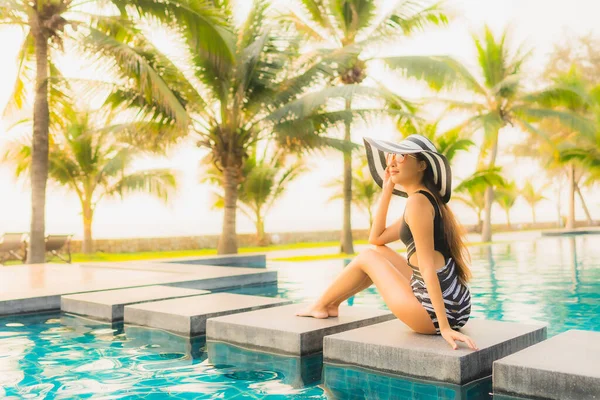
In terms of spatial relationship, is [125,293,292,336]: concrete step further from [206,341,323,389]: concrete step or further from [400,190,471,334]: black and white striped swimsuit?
[400,190,471,334]: black and white striped swimsuit

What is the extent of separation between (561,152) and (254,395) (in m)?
27.5

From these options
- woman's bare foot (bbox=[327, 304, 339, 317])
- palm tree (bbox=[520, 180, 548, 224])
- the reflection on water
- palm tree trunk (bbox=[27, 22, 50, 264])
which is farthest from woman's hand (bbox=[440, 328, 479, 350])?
palm tree (bbox=[520, 180, 548, 224])

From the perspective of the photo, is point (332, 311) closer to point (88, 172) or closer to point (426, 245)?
point (426, 245)

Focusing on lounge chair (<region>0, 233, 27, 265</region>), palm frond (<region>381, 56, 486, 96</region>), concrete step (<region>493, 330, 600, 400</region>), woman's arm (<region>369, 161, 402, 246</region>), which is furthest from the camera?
palm frond (<region>381, 56, 486, 96</region>)

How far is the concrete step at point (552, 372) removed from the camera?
2912 millimetres

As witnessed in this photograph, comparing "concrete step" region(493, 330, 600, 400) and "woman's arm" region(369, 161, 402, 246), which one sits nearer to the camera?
"concrete step" region(493, 330, 600, 400)

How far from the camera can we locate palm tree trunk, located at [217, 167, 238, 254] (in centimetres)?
1478

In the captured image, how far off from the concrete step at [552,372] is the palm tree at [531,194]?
47.2 meters

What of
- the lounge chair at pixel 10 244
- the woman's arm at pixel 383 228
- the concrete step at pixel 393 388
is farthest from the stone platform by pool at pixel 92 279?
the lounge chair at pixel 10 244

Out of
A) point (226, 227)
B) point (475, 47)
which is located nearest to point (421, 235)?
point (226, 227)

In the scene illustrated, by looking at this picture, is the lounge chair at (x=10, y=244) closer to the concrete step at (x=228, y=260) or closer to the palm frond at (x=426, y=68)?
the concrete step at (x=228, y=260)

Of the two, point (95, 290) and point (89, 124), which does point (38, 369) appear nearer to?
point (95, 290)

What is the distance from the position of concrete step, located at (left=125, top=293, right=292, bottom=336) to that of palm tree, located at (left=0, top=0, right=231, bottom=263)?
6.95 metres

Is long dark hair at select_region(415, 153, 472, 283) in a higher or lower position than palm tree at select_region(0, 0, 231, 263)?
lower
